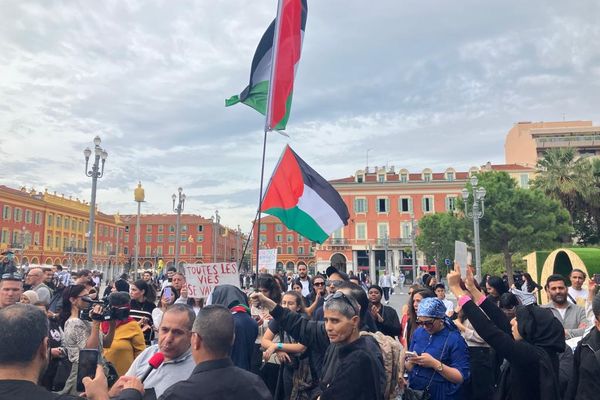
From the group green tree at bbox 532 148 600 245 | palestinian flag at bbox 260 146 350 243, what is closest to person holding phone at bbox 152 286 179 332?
palestinian flag at bbox 260 146 350 243

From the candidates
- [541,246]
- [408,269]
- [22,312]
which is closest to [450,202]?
[408,269]

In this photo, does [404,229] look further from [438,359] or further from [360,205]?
[438,359]

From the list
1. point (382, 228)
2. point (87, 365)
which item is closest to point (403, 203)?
point (382, 228)

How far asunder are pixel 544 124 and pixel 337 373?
68468mm

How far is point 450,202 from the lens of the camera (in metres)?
57.8

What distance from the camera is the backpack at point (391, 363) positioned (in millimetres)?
3385

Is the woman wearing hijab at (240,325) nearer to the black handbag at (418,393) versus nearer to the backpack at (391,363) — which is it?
the backpack at (391,363)

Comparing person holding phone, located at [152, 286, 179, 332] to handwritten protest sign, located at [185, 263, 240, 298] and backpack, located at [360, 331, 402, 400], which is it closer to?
handwritten protest sign, located at [185, 263, 240, 298]

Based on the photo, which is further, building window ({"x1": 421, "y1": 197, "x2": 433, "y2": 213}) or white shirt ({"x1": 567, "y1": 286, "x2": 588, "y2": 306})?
building window ({"x1": 421, "y1": 197, "x2": 433, "y2": 213})

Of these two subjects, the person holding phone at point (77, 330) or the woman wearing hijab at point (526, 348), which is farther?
the person holding phone at point (77, 330)

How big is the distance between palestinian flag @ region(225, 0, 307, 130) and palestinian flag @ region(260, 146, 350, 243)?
819 mm

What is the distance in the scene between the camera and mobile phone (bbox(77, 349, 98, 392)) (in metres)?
2.22

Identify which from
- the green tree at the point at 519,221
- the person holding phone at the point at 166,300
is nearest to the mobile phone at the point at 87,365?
the person holding phone at the point at 166,300

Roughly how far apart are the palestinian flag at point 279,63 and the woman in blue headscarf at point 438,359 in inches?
162
